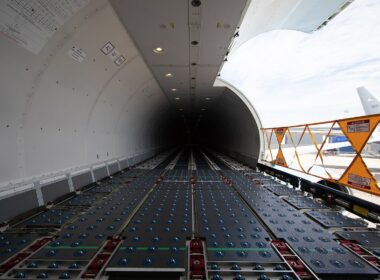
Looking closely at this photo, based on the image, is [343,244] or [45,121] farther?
[45,121]

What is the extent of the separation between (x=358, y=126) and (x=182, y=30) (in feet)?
13.4

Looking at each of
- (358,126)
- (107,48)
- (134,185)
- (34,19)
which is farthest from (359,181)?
(34,19)

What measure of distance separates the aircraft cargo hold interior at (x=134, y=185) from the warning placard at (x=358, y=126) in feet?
0.07

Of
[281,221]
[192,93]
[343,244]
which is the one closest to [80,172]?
[281,221]

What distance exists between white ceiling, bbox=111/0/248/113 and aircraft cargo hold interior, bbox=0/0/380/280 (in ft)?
0.12

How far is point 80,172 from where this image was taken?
5.58 metres

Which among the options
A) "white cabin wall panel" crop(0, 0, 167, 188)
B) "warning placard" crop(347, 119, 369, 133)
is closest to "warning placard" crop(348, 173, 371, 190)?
"warning placard" crop(347, 119, 369, 133)

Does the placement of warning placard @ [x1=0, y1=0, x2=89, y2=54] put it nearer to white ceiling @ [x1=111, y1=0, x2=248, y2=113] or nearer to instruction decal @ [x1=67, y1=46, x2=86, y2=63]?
instruction decal @ [x1=67, y1=46, x2=86, y2=63]

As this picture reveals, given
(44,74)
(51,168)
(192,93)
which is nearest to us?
(44,74)

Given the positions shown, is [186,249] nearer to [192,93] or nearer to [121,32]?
[121,32]

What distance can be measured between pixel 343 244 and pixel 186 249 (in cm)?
208

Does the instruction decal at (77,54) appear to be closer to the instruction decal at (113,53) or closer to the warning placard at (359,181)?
the instruction decal at (113,53)

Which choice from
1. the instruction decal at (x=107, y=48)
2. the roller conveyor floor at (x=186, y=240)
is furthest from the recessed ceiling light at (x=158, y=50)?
the roller conveyor floor at (x=186, y=240)

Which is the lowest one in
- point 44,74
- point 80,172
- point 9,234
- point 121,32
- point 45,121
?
point 9,234
